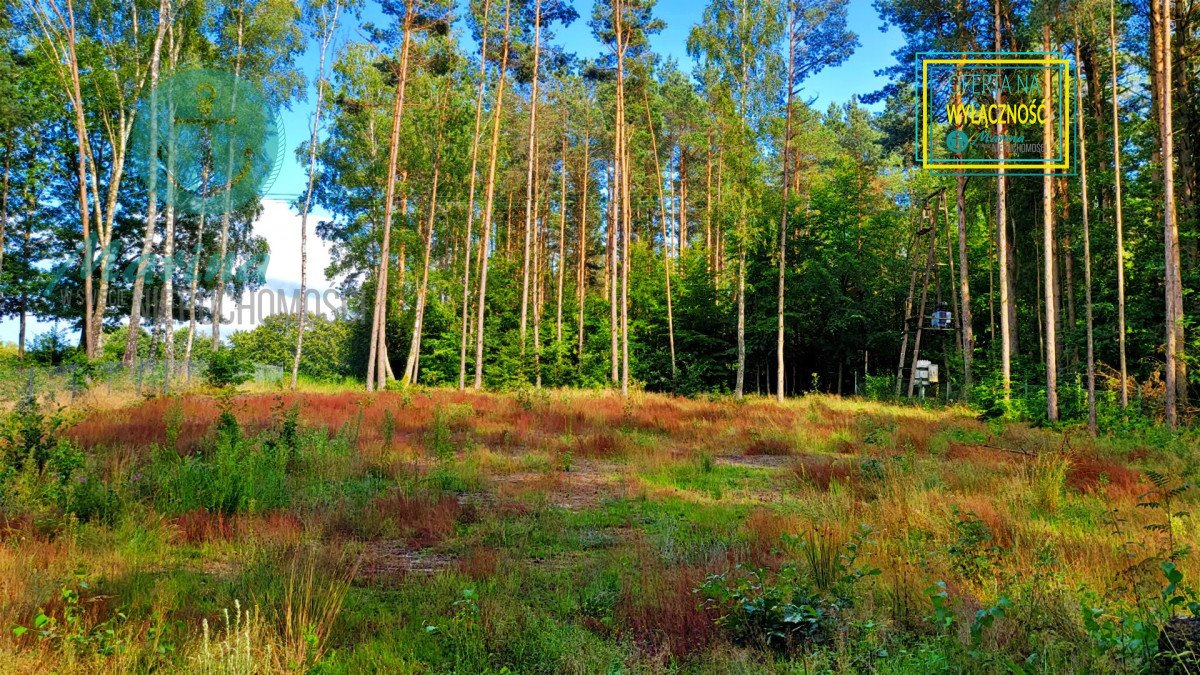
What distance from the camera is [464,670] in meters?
3.05

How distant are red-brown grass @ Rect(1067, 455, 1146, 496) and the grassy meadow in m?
0.05

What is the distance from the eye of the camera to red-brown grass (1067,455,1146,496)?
716 centimetres

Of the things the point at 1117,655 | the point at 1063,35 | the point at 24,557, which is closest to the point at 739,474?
the point at 1117,655

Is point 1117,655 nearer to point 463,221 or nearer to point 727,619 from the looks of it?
point 727,619

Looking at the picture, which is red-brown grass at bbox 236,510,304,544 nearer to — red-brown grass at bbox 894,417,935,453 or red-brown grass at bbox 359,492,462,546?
red-brown grass at bbox 359,492,462,546

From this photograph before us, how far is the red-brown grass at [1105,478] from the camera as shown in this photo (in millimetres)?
7158

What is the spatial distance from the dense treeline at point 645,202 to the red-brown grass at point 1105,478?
7.67 metres

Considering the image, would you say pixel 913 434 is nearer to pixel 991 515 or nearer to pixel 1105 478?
pixel 1105 478

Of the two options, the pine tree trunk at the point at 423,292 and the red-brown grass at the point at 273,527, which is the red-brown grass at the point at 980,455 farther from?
the pine tree trunk at the point at 423,292

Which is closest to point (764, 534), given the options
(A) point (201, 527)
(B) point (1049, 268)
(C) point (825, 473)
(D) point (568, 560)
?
(D) point (568, 560)

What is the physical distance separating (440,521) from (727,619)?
11.6ft

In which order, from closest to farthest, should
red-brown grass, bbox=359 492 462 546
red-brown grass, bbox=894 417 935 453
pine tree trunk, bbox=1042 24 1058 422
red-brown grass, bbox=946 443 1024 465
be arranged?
red-brown grass, bbox=359 492 462 546
red-brown grass, bbox=946 443 1024 465
red-brown grass, bbox=894 417 935 453
pine tree trunk, bbox=1042 24 1058 422

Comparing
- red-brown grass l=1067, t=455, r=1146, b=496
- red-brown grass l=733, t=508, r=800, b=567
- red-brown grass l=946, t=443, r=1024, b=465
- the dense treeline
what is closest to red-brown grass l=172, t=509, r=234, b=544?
red-brown grass l=733, t=508, r=800, b=567

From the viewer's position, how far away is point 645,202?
35344mm
